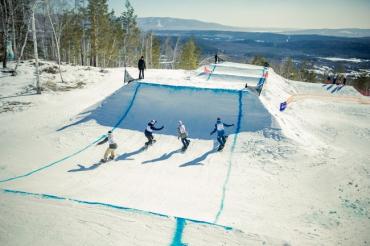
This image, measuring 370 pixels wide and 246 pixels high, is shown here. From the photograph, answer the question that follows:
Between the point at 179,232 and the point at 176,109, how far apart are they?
34.7ft

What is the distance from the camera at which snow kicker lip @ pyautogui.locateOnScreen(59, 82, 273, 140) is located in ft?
51.2

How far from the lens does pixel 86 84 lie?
29094 mm

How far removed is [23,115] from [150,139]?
37.1 feet

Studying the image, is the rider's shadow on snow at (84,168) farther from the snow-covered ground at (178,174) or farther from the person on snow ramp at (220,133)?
the person on snow ramp at (220,133)

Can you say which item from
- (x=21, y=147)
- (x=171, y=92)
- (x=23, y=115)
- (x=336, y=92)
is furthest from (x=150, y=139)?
(x=336, y=92)

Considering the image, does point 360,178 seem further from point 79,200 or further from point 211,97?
point 79,200

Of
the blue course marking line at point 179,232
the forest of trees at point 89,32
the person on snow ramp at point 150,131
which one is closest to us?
the blue course marking line at point 179,232

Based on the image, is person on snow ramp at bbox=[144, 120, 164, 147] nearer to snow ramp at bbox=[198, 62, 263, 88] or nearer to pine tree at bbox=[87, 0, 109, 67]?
snow ramp at bbox=[198, 62, 263, 88]

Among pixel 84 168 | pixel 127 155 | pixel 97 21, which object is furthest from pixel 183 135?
pixel 97 21

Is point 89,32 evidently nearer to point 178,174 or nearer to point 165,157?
point 165,157

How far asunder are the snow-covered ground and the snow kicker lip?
0.07 metres

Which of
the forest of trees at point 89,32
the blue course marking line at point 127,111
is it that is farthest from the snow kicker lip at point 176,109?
the forest of trees at point 89,32

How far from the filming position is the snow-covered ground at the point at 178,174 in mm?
7195

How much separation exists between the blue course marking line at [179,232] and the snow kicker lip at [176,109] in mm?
7745
